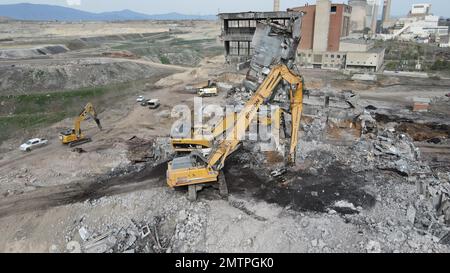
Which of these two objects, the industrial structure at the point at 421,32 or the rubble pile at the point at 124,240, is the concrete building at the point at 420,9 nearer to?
the industrial structure at the point at 421,32

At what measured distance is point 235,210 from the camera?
15031mm

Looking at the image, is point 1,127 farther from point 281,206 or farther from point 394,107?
point 394,107

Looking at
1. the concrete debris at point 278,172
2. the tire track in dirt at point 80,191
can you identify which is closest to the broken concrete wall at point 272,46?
the concrete debris at point 278,172

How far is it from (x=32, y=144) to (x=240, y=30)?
35691mm

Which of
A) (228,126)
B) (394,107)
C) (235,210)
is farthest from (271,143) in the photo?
(394,107)

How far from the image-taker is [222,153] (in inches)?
637

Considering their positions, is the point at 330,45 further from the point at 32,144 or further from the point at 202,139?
the point at 32,144

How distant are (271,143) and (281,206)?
7279 mm

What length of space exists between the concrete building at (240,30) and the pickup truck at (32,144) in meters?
29.9

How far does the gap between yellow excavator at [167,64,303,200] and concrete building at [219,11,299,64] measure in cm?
3071

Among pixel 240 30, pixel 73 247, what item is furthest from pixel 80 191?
pixel 240 30

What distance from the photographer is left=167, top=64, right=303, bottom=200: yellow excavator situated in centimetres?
1552

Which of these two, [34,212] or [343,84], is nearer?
[34,212]

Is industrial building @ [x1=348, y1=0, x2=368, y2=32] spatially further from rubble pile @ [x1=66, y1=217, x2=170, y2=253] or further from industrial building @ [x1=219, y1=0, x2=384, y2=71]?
rubble pile @ [x1=66, y1=217, x2=170, y2=253]
